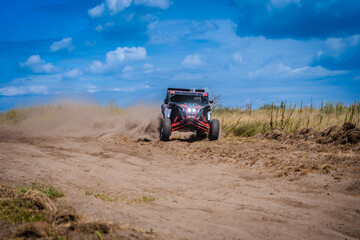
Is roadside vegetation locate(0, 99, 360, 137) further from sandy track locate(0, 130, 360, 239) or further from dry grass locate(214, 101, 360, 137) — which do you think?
sandy track locate(0, 130, 360, 239)

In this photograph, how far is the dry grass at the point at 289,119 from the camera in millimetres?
16031

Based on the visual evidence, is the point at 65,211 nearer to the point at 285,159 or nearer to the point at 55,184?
the point at 55,184

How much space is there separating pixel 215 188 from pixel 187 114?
8141 millimetres

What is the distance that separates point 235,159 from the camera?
984 centimetres

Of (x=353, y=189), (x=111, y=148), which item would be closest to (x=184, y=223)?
(x=353, y=189)

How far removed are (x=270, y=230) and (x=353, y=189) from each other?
3162 millimetres

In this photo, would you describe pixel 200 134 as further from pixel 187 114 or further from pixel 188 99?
→ pixel 187 114

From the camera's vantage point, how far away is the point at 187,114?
14234 millimetres

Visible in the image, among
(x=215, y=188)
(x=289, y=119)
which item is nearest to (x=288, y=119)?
(x=289, y=119)

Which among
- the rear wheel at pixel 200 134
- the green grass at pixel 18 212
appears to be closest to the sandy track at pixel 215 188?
the green grass at pixel 18 212

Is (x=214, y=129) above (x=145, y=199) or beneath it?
above

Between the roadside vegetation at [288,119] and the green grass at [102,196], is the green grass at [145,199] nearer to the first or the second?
the green grass at [102,196]

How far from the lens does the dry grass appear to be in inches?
631

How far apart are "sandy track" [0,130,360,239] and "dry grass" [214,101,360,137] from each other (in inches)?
217
